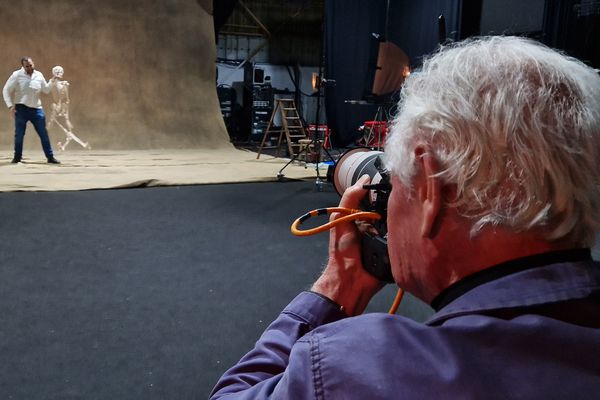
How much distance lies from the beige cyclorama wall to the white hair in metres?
8.34

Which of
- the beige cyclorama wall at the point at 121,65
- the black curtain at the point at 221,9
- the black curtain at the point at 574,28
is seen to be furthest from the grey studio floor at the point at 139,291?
the black curtain at the point at 221,9

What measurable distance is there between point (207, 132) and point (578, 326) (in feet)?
29.5

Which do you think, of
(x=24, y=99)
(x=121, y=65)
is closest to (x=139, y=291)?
(x=24, y=99)

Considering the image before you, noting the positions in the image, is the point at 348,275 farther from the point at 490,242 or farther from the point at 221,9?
the point at 221,9

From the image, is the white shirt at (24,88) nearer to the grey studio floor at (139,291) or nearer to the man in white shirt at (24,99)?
the man in white shirt at (24,99)

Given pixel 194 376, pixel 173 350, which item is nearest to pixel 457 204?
pixel 194 376

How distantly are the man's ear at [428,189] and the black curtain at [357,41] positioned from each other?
7.29 meters

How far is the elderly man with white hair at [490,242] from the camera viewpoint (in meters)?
0.46

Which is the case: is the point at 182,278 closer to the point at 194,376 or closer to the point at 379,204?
the point at 194,376

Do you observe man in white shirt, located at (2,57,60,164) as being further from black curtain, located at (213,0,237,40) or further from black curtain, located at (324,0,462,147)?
black curtain, located at (213,0,237,40)

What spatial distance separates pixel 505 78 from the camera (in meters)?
0.51

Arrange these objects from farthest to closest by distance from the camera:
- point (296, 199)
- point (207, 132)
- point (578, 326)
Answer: point (207, 132) → point (296, 199) → point (578, 326)

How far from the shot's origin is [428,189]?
0.54 metres

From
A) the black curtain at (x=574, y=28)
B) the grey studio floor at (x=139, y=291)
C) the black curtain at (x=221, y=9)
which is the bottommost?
the grey studio floor at (x=139, y=291)
